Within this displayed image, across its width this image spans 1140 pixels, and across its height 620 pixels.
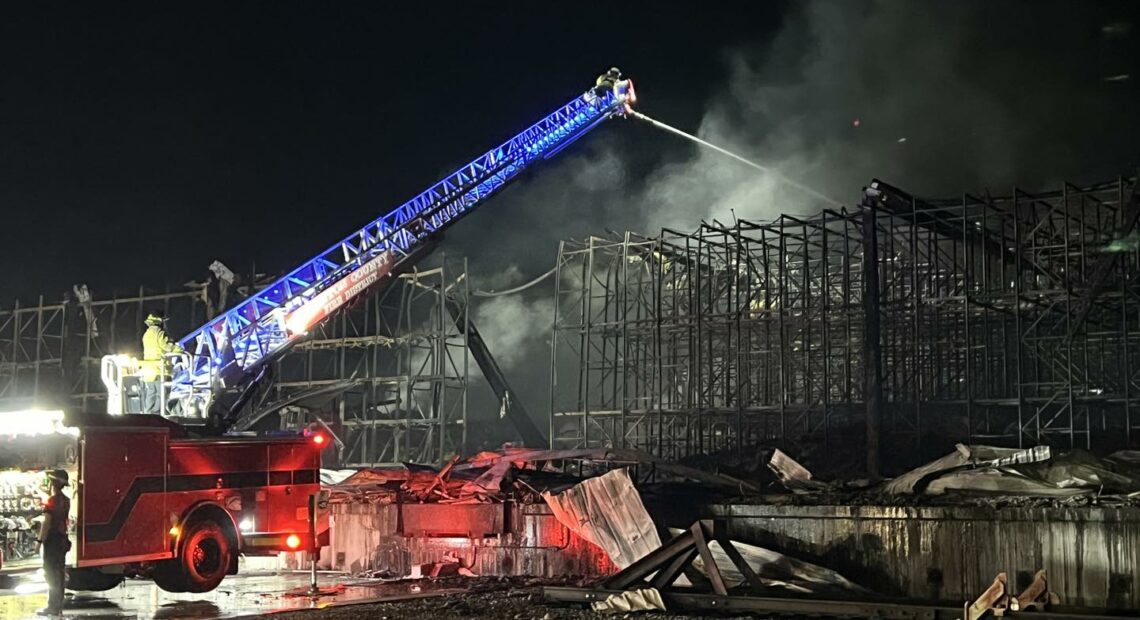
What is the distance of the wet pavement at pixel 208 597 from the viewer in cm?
1391

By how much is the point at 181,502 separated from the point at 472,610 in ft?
14.9

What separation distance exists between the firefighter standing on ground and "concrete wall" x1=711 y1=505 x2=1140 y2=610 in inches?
325

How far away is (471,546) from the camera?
17.7 meters

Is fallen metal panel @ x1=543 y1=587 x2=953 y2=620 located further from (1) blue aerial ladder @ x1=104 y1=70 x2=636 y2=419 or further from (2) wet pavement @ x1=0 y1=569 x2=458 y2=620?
(1) blue aerial ladder @ x1=104 y1=70 x2=636 y2=419

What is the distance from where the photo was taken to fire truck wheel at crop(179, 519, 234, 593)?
15219 millimetres

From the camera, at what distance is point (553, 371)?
30.4m

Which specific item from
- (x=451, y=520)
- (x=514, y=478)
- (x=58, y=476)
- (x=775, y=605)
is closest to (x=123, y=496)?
(x=58, y=476)

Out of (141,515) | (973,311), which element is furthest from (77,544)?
(973,311)

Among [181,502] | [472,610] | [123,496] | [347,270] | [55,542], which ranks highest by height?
[347,270]

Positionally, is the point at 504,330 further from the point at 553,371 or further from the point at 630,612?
the point at 630,612

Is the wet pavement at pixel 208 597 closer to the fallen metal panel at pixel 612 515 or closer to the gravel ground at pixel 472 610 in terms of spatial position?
the gravel ground at pixel 472 610

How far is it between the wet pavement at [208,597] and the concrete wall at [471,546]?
869 mm

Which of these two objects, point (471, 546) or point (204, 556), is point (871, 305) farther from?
point (204, 556)

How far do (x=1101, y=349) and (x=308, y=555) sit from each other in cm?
1794
